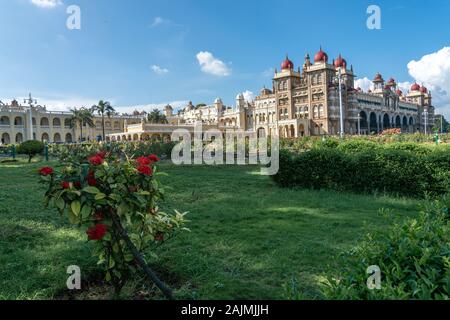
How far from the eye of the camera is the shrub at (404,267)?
2184 mm

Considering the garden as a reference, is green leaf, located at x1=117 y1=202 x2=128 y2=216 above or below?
above

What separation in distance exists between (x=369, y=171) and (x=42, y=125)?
7867 centimetres

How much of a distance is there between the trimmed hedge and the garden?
0.03 m

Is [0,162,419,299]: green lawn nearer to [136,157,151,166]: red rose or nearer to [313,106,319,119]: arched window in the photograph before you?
[136,157,151,166]: red rose

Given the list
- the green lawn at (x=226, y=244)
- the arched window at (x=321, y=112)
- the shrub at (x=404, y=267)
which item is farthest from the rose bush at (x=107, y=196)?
the arched window at (x=321, y=112)

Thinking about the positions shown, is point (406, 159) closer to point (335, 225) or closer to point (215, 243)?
point (335, 225)

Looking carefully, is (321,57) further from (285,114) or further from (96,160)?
(96,160)

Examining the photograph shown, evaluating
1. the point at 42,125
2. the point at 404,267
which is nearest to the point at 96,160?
the point at 404,267

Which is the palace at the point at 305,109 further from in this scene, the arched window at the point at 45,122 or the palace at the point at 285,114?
the arched window at the point at 45,122

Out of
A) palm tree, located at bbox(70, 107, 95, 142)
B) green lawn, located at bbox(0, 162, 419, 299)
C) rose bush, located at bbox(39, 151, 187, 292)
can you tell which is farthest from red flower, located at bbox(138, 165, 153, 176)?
palm tree, located at bbox(70, 107, 95, 142)

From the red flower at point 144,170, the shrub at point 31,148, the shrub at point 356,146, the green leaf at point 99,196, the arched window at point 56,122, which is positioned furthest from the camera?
the arched window at point 56,122

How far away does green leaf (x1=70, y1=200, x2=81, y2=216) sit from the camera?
3287 mm

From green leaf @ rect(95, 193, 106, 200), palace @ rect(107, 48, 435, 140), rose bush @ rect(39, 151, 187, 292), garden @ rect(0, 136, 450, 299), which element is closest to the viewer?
garden @ rect(0, 136, 450, 299)
